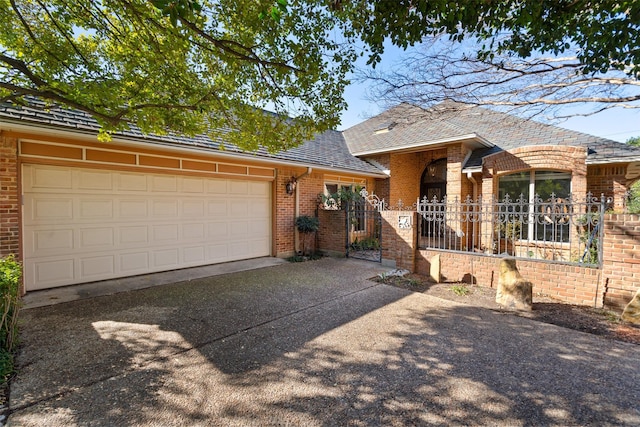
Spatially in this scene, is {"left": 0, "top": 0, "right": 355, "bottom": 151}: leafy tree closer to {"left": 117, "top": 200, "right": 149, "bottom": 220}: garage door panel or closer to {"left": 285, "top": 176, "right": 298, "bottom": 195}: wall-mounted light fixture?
{"left": 117, "top": 200, "right": 149, "bottom": 220}: garage door panel

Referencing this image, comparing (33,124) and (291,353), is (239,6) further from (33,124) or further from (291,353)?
(291,353)

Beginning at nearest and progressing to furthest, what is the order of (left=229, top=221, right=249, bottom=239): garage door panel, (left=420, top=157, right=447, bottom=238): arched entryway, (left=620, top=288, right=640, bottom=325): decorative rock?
(left=620, top=288, right=640, bottom=325): decorative rock, (left=229, top=221, right=249, bottom=239): garage door panel, (left=420, top=157, right=447, bottom=238): arched entryway

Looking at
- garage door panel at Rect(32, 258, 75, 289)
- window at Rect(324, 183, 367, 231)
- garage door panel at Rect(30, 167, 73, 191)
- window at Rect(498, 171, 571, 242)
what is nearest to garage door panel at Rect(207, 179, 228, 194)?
garage door panel at Rect(30, 167, 73, 191)

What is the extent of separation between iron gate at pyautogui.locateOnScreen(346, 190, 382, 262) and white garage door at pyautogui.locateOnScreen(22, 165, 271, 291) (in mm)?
2900

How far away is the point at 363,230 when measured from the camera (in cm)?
1178

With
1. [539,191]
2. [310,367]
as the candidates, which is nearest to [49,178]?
[310,367]

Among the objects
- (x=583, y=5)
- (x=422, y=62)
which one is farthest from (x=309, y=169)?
(x=583, y=5)

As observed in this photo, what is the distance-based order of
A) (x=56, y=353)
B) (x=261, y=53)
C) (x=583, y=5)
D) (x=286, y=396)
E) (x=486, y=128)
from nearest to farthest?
1. (x=286, y=396)
2. (x=56, y=353)
3. (x=583, y=5)
4. (x=261, y=53)
5. (x=486, y=128)

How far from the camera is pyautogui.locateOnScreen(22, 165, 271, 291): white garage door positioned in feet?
18.9

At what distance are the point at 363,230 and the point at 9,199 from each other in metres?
9.73

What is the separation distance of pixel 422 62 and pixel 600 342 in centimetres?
652

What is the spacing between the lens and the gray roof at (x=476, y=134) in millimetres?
8500

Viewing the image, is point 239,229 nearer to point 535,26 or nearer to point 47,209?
point 47,209

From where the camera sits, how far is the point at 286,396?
110 inches
